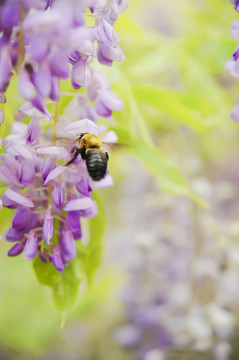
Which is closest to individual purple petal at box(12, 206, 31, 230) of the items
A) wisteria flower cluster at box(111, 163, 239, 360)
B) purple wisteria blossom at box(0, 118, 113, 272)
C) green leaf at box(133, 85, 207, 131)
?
purple wisteria blossom at box(0, 118, 113, 272)

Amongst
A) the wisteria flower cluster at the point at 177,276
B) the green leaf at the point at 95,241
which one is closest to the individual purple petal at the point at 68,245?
the green leaf at the point at 95,241

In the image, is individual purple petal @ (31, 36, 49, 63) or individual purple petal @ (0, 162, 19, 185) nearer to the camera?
individual purple petal @ (31, 36, 49, 63)

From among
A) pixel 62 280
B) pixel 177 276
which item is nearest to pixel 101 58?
pixel 62 280

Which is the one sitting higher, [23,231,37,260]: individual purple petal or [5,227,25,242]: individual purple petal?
[23,231,37,260]: individual purple petal

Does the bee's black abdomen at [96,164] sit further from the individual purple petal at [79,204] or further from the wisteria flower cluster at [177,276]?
the wisteria flower cluster at [177,276]

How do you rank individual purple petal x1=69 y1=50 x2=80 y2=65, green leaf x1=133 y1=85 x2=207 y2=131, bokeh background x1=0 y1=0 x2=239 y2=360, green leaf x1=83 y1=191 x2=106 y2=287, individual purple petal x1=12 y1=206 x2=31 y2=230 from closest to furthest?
individual purple petal x1=69 y1=50 x2=80 y2=65
individual purple petal x1=12 y1=206 x2=31 y2=230
green leaf x1=83 y1=191 x2=106 y2=287
green leaf x1=133 y1=85 x2=207 y2=131
bokeh background x1=0 y1=0 x2=239 y2=360

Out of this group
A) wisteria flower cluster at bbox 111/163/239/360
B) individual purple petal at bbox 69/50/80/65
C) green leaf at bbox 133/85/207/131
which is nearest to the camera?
individual purple petal at bbox 69/50/80/65

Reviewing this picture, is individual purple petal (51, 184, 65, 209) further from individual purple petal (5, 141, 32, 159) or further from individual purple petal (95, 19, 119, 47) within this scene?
individual purple petal (95, 19, 119, 47)
